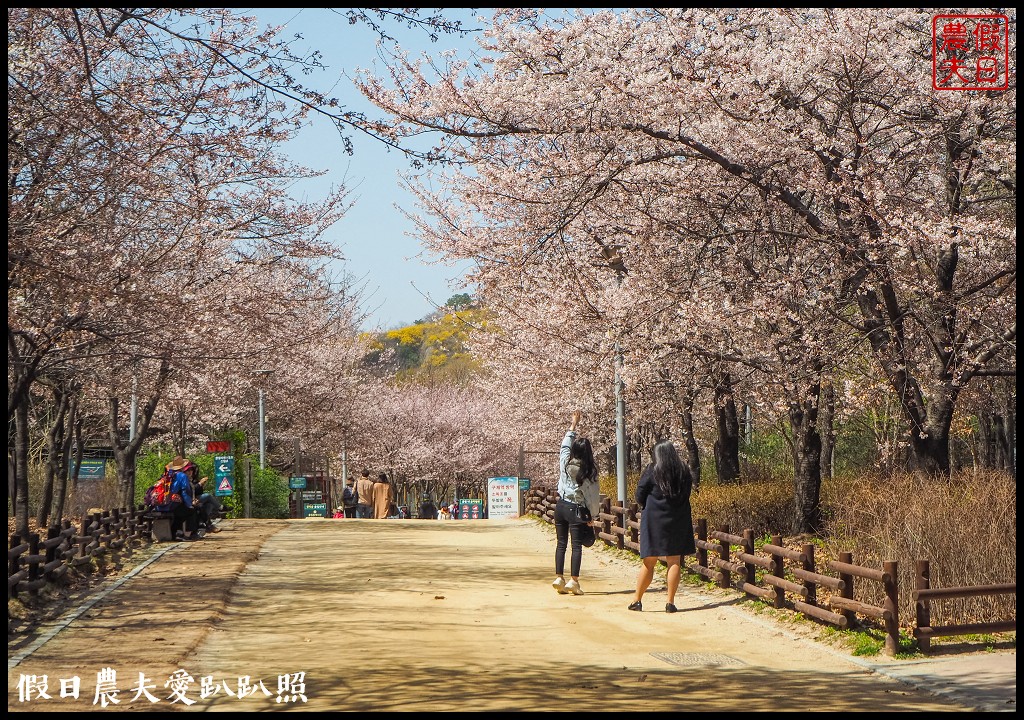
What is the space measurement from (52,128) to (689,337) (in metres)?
9.55

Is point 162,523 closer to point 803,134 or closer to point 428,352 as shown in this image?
point 803,134

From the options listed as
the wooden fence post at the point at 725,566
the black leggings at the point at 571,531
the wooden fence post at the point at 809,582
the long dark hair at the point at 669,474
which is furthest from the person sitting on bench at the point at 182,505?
the wooden fence post at the point at 809,582

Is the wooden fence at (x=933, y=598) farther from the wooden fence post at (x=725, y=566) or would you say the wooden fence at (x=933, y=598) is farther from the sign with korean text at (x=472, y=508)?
the sign with korean text at (x=472, y=508)

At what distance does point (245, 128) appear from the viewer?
1402 centimetres

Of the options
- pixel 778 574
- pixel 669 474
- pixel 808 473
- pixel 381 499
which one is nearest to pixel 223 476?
pixel 381 499

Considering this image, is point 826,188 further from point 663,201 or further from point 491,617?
point 491,617

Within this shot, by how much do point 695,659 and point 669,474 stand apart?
276 centimetres

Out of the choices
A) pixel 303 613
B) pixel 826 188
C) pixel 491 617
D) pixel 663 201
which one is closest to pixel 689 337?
pixel 663 201

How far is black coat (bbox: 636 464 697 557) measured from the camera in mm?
11492

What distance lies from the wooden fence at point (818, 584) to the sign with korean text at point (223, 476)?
17.3m

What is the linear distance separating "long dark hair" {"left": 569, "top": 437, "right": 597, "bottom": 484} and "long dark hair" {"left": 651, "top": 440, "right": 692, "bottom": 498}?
1.77m

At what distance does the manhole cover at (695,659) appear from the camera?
8.89 metres

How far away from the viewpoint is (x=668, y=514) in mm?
11547

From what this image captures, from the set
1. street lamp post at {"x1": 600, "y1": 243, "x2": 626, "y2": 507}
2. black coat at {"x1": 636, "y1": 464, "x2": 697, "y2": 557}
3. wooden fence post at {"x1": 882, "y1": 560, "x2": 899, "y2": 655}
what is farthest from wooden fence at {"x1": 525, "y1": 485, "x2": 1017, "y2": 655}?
street lamp post at {"x1": 600, "y1": 243, "x2": 626, "y2": 507}
